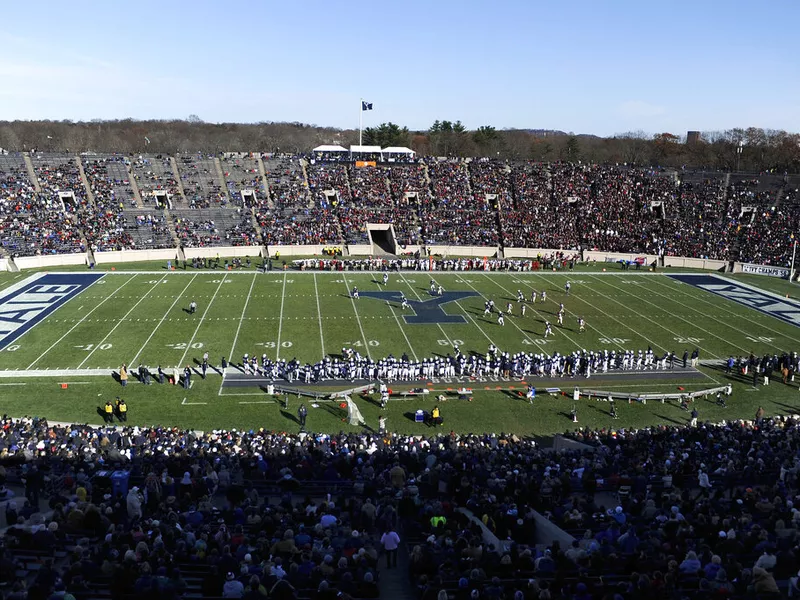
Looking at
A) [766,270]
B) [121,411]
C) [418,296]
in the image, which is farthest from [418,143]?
[121,411]

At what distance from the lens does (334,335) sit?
104 feet

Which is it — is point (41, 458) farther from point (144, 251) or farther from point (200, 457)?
point (144, 251)

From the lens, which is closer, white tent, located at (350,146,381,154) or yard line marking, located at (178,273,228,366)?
yard line marking, located at (178,273,228,366)

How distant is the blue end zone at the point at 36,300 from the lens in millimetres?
31906

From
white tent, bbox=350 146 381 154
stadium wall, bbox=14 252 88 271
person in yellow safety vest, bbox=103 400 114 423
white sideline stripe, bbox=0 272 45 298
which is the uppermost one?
white tent, bbox=350 146 381 154

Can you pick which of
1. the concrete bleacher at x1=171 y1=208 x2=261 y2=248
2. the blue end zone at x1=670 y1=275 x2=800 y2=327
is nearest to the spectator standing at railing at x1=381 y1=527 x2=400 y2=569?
the blue end zone at x1=670 y1=275 x2=800 y2=327

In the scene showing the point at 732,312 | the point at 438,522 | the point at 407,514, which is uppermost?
the point at 438,522

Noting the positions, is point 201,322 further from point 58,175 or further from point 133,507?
point 58,175

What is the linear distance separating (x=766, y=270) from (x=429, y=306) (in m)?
27.8

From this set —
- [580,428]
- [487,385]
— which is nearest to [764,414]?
[580,428]

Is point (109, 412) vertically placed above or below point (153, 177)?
below

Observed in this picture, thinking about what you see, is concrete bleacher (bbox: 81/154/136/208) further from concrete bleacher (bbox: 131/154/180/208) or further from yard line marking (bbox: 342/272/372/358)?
yard line marking (bbox: 342/272/372/358)

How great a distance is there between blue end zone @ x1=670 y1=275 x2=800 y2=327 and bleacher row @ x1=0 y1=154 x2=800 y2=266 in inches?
249

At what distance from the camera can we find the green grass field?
23.8 meters
